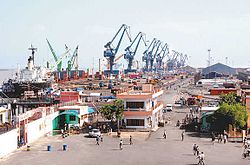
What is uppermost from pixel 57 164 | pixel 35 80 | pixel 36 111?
pixel 35 80

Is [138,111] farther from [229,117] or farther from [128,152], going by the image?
[128,152]

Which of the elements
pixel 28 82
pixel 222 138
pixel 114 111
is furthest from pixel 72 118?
pixel 28 82

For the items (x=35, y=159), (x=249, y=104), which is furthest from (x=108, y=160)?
(x=249, y=104)

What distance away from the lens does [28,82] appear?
68.6 meters

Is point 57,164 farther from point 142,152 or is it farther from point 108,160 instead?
point 142,152

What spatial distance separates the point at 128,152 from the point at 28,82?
47.5 meters

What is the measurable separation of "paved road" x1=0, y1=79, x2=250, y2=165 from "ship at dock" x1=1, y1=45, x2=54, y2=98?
117 ft

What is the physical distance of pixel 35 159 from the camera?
22.7 metres

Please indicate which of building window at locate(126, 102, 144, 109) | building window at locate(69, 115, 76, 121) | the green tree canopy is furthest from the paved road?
building window at locate(69, 115, 76, 121)

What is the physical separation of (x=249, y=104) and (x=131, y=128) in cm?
1021

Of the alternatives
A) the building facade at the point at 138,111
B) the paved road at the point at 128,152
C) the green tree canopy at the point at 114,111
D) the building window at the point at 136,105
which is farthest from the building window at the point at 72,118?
the building window at the point at 136,105

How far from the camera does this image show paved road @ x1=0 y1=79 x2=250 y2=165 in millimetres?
22000

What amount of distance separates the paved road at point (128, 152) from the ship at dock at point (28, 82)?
35.7 m

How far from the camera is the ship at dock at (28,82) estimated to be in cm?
6656
